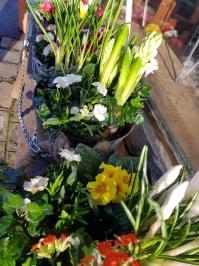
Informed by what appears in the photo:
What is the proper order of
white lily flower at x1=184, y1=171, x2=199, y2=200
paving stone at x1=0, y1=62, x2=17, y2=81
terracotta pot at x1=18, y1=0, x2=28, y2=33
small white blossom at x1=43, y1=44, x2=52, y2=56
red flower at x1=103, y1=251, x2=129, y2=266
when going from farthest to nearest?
terracotta pot at x1=18, y1=0, x2=28, y2=33, paving stone at x1=0, y1=62, x2=17, y2=81, small white blossom at x1=43, y1=44, x2=52, y2=56, white lily flower at x1=184, y1=171, x2=199, y2=200, red flower at x1=103, y1=251, x2=129, y2=266

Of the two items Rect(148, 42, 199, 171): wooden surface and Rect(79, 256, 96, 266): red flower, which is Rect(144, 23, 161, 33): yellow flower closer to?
Rect(148, 42, 199, 171): wooden surface

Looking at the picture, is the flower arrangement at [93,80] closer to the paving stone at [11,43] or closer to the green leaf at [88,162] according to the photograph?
the green leaf at [88,162]

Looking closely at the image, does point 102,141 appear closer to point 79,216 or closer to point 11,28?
point 79,216

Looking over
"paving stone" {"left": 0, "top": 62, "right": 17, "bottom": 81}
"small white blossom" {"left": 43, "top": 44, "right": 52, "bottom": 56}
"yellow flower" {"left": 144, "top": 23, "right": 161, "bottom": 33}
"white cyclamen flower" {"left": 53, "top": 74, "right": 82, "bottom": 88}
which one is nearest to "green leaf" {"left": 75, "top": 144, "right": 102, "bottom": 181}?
"white cyclamen flower" {"left": 53, "top": 74, "right": 82, "bottom": 88}

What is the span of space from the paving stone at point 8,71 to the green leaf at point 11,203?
1.73m

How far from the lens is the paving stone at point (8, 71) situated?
2281 millimetres

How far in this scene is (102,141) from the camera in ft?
3.24

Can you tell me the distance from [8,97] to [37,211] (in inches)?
62.0

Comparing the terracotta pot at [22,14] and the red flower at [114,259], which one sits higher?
the red flower at [114,259]

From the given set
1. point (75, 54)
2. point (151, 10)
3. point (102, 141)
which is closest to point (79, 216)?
point (102, 141)

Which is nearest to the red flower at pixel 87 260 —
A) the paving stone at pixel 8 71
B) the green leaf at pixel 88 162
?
the green leaf at pixel 88 162

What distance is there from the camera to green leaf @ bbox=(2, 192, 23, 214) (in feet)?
2.12

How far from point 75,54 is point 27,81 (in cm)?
48

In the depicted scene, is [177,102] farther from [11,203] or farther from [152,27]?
[11,203]
